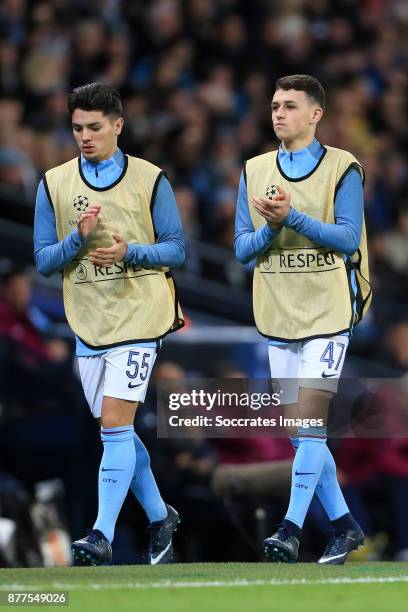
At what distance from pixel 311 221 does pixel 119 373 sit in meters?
1.15

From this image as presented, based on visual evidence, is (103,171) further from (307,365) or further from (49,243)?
(307,365)

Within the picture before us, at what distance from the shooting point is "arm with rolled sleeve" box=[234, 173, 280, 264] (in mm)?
7367

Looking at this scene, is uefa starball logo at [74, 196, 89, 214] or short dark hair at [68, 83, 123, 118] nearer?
short dark hair at [68, 83, 123, 118]

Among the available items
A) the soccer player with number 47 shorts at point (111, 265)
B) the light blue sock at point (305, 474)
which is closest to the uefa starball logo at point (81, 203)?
the soccer player with number 47 shorts at point (111, 265)

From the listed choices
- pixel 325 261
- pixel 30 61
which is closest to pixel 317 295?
pixel 325 261

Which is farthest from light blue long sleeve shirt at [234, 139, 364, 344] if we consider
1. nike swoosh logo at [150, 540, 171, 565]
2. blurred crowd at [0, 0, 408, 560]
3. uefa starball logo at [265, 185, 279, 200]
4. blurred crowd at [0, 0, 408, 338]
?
blurred crowd at [0, 0, 408, 338]

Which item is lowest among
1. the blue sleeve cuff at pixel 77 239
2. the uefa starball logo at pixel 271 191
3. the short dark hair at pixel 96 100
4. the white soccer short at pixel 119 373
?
the white soccer short at pixel 119 373

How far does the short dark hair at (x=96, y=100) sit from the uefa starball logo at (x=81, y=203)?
421 millimetres

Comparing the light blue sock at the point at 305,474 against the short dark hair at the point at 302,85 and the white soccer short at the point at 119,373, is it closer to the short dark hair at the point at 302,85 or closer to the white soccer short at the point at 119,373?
the white soccer short at the point at 119,373

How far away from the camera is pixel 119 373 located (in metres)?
7.33

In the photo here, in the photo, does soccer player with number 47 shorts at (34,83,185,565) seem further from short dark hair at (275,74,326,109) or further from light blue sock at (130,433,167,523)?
short dark hair at (275,74,326,109)

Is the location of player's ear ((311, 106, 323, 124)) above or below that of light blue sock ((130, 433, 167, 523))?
above

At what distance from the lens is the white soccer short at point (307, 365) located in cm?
740

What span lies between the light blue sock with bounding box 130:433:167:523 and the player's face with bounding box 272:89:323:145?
1669mm
